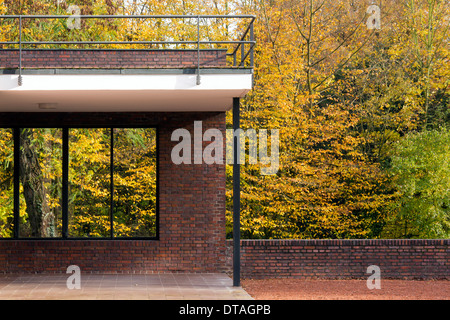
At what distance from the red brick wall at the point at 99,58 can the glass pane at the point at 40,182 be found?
1883 mm

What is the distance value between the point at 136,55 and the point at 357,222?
Result: 10.8 metres

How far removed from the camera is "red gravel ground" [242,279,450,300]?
11.2 meters

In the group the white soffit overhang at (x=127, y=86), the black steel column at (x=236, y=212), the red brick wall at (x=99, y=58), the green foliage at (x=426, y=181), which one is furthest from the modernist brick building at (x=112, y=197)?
the green foliage at (x=426, y=181)

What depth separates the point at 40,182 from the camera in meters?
15.7

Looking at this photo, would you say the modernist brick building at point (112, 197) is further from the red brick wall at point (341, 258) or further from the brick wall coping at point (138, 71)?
the brick wall coping at point (138, 71)

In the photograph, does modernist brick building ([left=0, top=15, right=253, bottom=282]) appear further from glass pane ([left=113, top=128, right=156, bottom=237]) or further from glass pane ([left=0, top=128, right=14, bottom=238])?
glass pane ([left=0, top=128, right=14, bottom=238])

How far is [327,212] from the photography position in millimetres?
19906

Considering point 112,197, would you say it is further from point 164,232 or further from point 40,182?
point 40,182

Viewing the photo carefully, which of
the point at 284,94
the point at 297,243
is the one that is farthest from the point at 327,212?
the point at 297,243

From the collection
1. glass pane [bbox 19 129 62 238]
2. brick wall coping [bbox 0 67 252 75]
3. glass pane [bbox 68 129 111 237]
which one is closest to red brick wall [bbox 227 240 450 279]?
glass pane [bbox 68 129 111 237]

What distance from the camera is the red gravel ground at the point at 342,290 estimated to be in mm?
11156

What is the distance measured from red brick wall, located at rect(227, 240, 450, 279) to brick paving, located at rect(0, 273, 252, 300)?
1.11m

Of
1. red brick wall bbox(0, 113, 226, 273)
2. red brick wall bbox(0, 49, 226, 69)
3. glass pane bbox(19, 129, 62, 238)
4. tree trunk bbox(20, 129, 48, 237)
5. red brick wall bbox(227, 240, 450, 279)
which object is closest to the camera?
red brick wall bbox(0, 49, 226, 69)

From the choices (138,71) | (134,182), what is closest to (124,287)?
(138,71)
